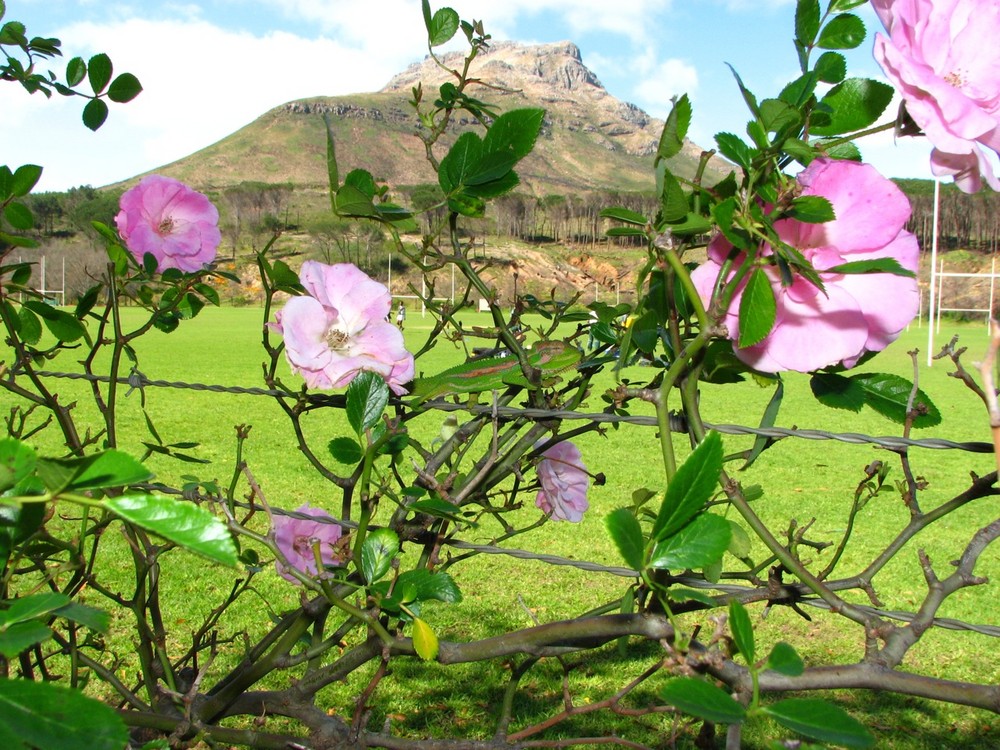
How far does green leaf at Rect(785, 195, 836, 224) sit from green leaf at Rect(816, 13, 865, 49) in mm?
108

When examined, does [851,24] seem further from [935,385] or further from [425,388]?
[935,385]

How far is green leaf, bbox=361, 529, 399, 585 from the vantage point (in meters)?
0.59

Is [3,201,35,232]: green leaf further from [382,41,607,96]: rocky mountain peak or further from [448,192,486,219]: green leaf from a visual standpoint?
[382,41,607,96]: rocky mountain peak

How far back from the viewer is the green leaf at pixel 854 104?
476 millimetres

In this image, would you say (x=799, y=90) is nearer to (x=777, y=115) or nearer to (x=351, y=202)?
(x=777, y=115)

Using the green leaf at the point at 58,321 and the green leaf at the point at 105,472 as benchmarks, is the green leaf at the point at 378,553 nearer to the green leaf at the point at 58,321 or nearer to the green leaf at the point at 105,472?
the green leaf at the point at 105,472

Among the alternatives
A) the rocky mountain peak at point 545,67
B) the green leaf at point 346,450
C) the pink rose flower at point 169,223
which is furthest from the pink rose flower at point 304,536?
the rocky mountain peak at point 545,67

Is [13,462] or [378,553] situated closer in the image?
[13,462]

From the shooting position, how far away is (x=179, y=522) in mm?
279

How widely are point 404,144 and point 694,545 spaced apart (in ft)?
279

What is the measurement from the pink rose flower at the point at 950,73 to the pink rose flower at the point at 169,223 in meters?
0.61

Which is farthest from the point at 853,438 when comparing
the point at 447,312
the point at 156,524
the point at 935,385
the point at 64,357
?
the point at 935,385

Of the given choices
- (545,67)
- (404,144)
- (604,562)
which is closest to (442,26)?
(604,562)

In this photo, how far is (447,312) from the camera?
0.90m
